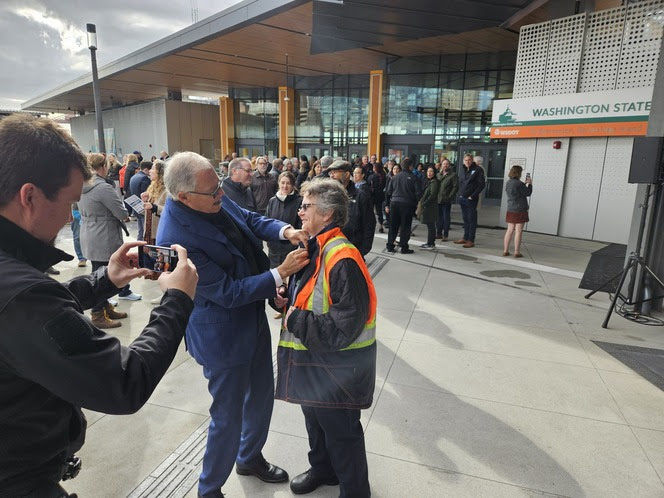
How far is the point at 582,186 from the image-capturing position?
10.5 metres

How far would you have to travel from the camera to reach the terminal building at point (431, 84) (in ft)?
31.5

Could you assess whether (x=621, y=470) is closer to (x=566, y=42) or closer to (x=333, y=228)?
(x=333, y=228)

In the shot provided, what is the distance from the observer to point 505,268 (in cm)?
778

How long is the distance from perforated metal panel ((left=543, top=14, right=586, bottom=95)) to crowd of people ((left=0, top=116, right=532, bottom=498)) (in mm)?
10335

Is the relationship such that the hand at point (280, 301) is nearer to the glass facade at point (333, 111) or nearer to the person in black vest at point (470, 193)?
the person in black vest at point (470, 193)

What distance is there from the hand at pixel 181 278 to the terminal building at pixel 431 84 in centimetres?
627

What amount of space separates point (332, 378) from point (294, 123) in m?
20.8

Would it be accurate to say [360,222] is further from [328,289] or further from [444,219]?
[444,219]

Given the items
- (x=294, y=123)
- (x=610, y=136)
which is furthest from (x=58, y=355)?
(x=294, y=123)

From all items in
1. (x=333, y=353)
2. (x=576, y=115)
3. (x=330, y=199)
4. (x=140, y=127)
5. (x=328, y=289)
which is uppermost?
(x=140, y=127)

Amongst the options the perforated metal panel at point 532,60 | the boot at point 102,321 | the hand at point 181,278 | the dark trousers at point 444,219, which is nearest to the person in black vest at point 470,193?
the dark trousers at point 444,219

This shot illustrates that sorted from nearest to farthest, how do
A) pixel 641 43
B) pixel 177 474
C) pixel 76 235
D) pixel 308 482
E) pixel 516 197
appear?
pixel 308 482 → pixel 177 474 → pixel 76 235 → pixel 516 197 → pixel 641 43

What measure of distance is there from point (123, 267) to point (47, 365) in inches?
28.3

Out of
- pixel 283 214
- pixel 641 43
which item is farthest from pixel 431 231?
pixel 641 43
